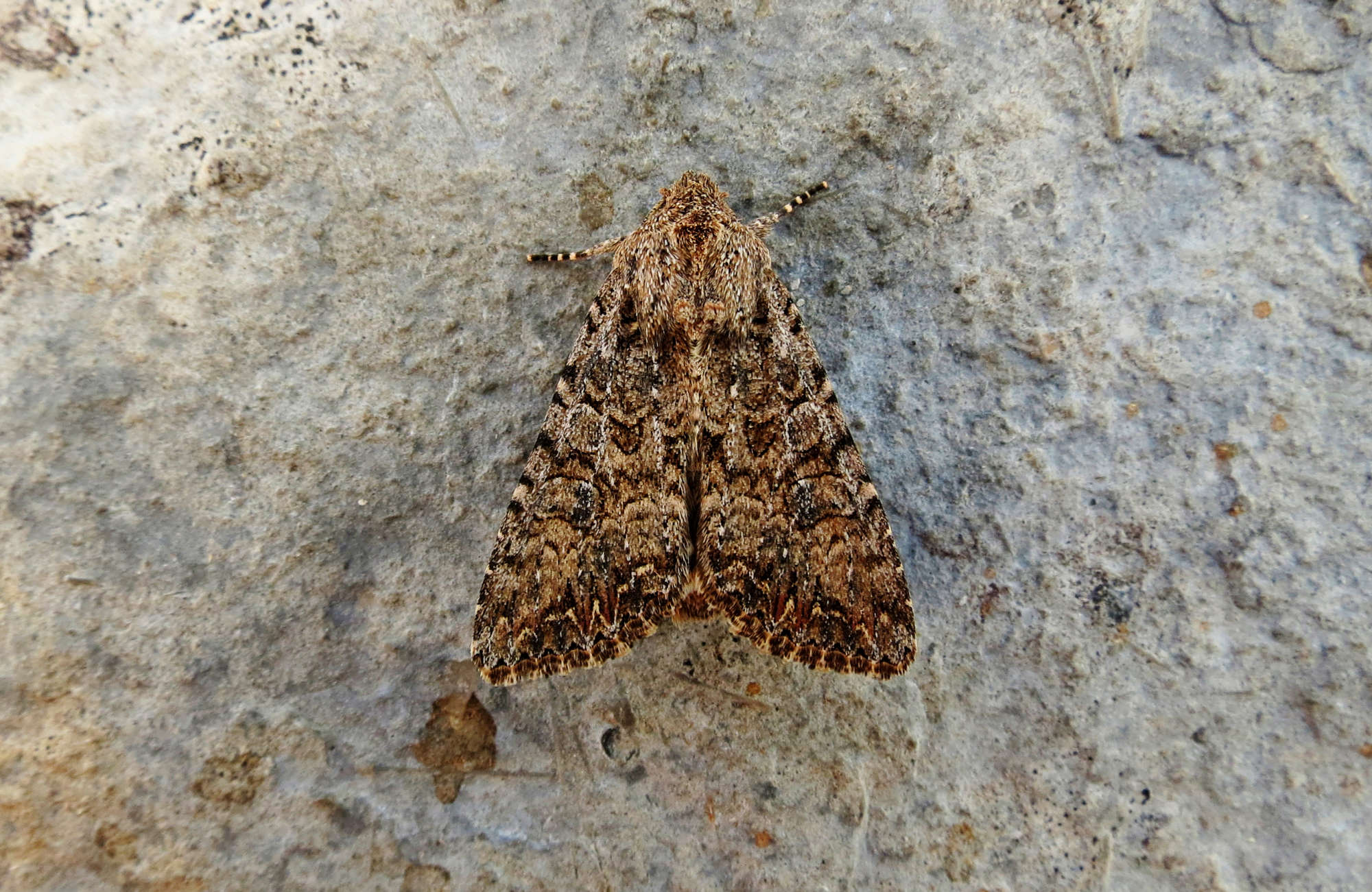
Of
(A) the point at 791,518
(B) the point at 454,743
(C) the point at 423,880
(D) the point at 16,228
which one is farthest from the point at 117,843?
(A) the point at 791,518

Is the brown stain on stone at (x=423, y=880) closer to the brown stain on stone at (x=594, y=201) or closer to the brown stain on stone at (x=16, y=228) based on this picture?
the brown stain on stone at (x=594, y=201)

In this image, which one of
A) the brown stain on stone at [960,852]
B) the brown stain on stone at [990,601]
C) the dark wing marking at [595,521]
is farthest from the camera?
the brown stain on stone at [990,601]

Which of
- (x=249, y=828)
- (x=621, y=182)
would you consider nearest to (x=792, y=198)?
(x=621, y=182)

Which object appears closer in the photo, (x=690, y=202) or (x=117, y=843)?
(x=117, y=843)

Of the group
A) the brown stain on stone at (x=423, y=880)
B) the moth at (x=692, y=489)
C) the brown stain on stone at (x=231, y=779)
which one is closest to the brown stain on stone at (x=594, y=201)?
the moth at (x=692, y=489)

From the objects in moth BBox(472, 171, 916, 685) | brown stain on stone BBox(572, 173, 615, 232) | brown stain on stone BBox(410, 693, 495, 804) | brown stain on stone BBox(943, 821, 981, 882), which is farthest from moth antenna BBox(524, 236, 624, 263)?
brown stain on stone BBox(943, 821, 981, 882)

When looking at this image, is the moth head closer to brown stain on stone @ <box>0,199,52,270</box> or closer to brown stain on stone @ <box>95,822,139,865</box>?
brown stain on stone @ <box>0,199,52,270</box>

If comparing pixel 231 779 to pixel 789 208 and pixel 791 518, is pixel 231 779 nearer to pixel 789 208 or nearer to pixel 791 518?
pixel 791 518
